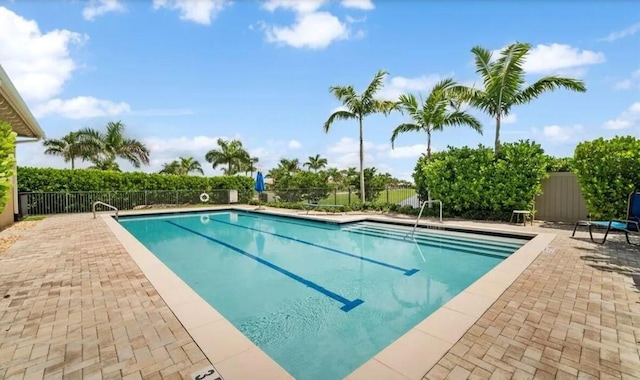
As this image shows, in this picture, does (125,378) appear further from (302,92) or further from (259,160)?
(259,160)

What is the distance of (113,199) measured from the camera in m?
16.0

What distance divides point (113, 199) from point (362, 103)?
13.9 metres

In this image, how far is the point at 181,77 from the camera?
12.2 m

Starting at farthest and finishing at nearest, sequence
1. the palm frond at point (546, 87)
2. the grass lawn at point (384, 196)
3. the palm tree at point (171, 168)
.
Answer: the palm tree at point (171, 168) → the grass lawn at point (384, 196) → the palm frond at point (546, 87)

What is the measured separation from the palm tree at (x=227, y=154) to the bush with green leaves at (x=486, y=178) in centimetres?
2079

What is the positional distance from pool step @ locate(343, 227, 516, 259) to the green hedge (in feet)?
41.8

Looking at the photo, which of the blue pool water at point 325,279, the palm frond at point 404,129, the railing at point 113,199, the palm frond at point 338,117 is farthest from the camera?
the palm frond at point 338,117

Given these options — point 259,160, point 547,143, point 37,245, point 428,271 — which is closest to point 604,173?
point 547,143

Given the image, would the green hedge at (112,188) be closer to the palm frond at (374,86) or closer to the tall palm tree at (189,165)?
the palm frond at (374,86)

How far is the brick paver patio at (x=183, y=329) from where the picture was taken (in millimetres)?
2139

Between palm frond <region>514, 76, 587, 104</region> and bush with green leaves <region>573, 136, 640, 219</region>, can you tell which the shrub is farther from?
palm frond <region>514, 76, 587, 104</region>

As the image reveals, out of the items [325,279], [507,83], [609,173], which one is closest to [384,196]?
[507,83]

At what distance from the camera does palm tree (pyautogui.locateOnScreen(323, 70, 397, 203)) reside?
1470cm

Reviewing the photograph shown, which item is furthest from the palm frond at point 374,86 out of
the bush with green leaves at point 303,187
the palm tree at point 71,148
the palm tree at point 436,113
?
the palm tree at point 71,148
